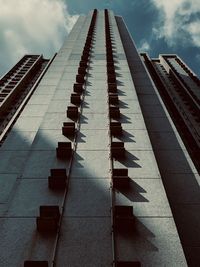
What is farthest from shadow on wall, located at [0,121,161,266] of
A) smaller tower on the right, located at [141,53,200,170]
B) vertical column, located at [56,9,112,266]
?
smaller tower on the right, located at [141,53,200,170]

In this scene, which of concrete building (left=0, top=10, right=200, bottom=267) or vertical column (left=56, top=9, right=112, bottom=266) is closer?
vertical column (left=56, top=9, right=112, bottom=266)

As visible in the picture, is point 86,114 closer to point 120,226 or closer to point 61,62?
point 120,226

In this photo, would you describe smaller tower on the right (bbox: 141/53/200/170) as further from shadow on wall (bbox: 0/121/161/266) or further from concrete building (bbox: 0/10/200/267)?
shadow on wall (bbox: 0/121/161/266)

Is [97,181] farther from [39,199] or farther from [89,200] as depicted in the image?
[39,199]

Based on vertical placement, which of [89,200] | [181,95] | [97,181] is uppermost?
[181,95]

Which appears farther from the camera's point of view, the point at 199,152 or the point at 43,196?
the point at 199,152

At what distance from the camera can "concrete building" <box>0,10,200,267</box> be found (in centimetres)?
1150

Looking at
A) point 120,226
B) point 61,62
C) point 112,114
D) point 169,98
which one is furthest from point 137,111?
point 169,98

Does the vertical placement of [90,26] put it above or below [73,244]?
above

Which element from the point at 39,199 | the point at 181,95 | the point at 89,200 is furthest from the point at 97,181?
the point at 181,95

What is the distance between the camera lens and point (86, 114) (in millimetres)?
21969

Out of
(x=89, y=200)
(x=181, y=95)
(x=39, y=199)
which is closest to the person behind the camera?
(x=89, y=200)

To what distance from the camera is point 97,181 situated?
49.5ft

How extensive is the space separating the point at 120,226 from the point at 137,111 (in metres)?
11.0
